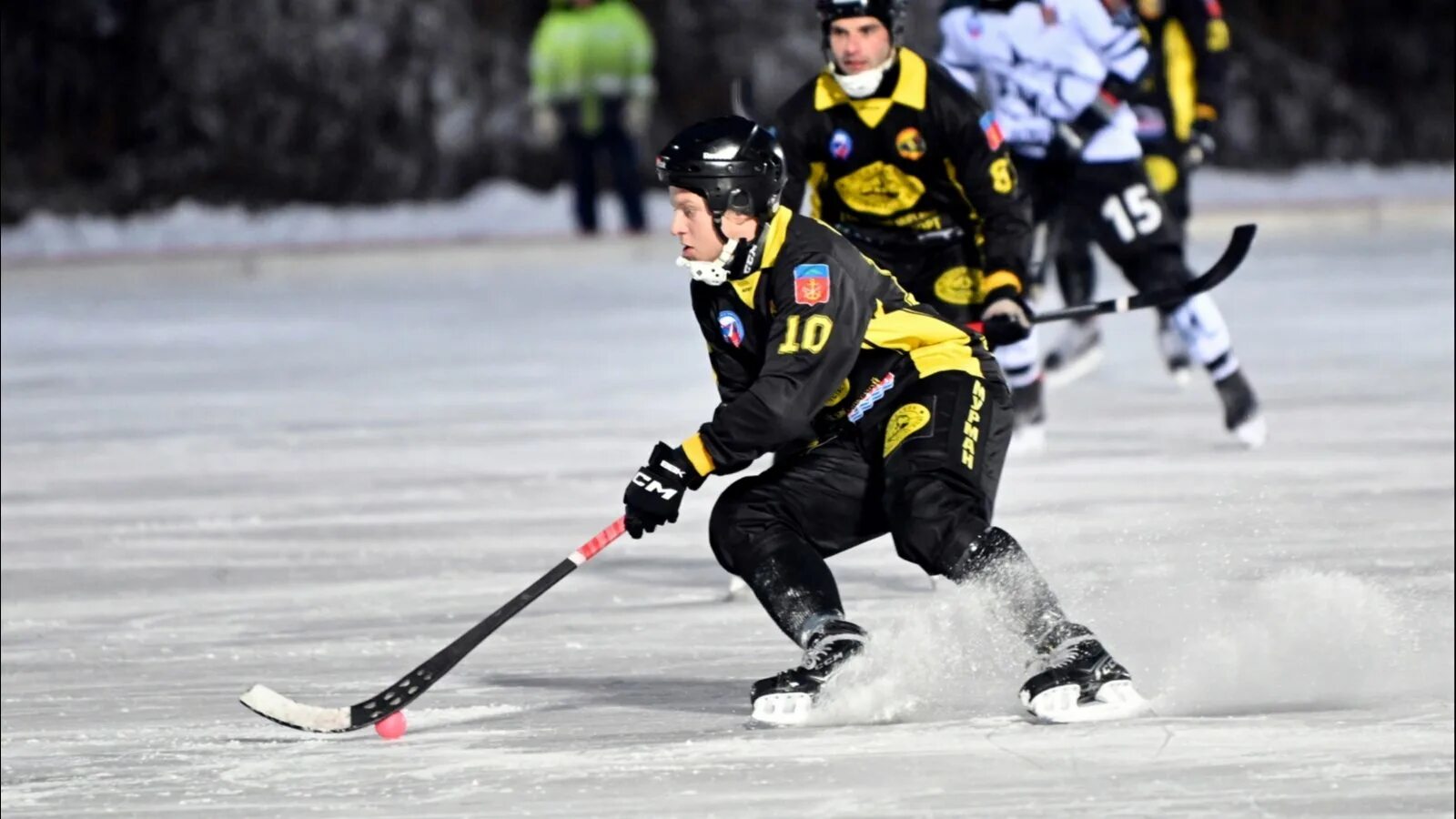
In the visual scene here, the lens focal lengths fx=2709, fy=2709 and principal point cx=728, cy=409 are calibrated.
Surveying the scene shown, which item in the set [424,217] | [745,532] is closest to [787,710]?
[745,532]

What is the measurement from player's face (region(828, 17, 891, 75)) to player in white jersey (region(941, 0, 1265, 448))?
154cm

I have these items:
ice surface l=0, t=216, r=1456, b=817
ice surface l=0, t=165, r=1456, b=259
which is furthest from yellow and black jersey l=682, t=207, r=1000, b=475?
ice surface l=0, t=165, r=1456, b=259

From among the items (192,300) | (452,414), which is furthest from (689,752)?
(192,300)

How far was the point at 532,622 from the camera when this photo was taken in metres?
5.85

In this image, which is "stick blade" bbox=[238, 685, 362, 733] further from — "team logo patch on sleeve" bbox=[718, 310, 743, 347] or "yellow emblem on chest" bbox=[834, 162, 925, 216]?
"yellow emblem on chest" bbox=[834, 162, 925, 216]

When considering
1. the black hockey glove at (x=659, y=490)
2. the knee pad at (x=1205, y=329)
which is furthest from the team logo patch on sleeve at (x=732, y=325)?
the knee pad at (x=1205, y=329)

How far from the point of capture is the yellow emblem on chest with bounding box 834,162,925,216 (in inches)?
256

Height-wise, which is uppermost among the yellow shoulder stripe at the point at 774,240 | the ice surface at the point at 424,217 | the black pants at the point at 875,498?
the yellow shoulder stripe at the point at 774,240

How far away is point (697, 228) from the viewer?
182 inches

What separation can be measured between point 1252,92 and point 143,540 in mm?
15236

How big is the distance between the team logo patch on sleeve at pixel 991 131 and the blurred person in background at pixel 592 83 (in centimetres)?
911

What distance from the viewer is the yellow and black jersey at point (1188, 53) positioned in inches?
401

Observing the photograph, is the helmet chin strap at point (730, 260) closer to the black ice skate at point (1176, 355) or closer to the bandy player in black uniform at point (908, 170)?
the bandy player in black uniform at point (908, 170)

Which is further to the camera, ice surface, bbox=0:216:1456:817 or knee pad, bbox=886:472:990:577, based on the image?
knee pad, bbox=886:472:990:577
